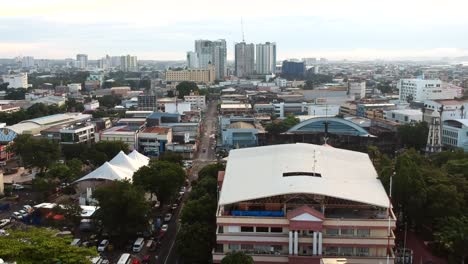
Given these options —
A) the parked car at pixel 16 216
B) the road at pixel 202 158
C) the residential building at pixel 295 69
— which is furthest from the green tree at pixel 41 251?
the residential building at pixel 295 69

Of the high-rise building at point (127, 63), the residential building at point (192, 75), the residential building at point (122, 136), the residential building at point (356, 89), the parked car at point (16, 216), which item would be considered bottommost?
the parked car at point (16, 216)

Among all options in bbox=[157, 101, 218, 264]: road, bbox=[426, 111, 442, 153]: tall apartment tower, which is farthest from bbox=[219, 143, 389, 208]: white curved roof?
bbox=[426, 111, 442, 153]: tall apartment tower

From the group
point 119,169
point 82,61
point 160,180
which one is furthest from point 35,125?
point 82,61

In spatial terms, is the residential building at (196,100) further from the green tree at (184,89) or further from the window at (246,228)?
the window at (246,228)

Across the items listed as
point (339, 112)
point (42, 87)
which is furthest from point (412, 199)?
point (42, 87)

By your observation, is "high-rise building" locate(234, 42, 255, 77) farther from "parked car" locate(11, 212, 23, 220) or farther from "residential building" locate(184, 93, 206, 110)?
"parked car" locate(11, 212, 23, 220)


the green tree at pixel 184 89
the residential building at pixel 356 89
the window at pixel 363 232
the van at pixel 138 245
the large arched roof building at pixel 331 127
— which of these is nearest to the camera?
the window at pixel 363 232
